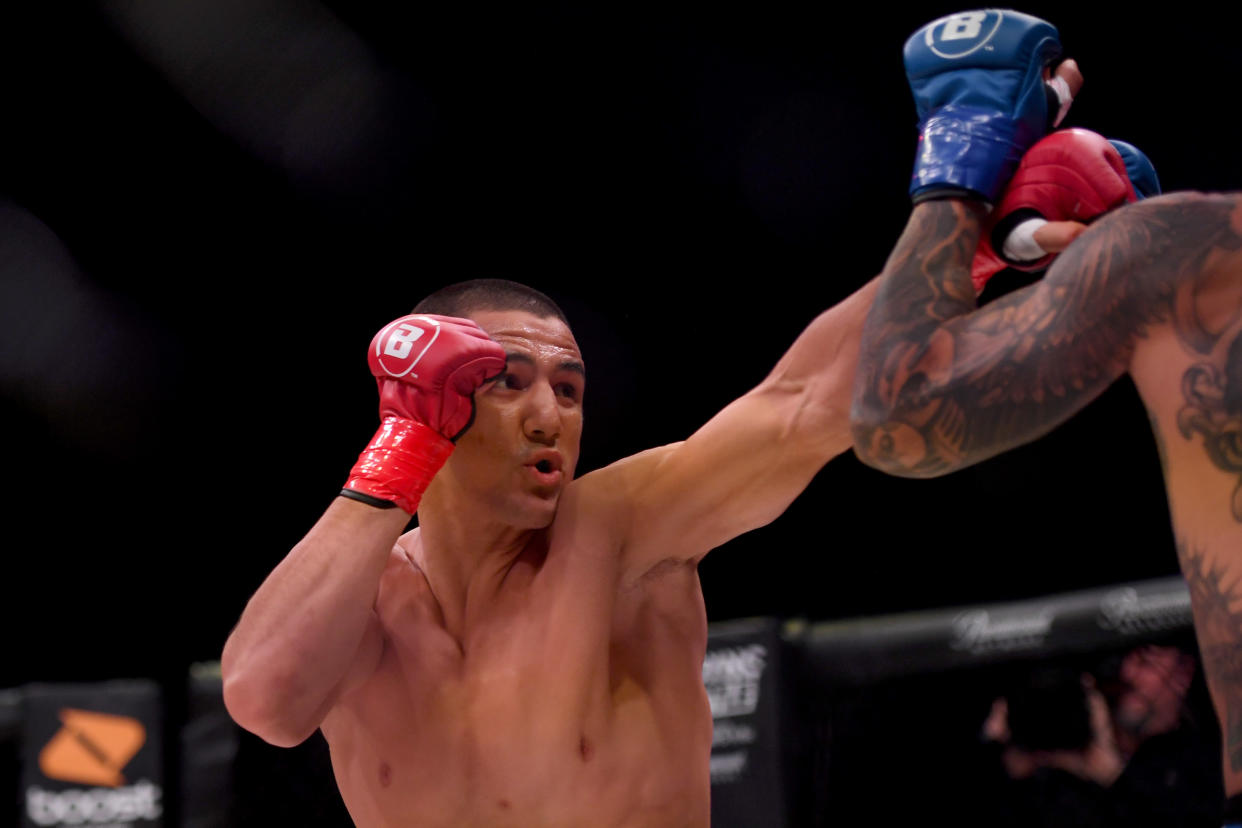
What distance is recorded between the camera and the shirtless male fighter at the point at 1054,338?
1.48m

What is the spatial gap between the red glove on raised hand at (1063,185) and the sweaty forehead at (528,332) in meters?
0.88

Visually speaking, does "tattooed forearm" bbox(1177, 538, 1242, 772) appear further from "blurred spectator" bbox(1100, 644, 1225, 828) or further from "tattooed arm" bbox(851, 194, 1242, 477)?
"blurred spectator" bbox(1100, 644, 1225, 828)

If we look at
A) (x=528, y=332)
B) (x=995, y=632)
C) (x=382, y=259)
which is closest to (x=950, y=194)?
(x=528, y=332)

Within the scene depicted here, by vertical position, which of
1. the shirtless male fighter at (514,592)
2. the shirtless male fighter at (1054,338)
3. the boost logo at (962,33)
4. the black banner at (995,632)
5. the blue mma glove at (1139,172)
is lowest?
the black banner at (995,632)

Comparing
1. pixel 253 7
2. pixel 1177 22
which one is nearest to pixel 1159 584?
pixel 1177 22

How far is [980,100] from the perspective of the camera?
6.07 feet

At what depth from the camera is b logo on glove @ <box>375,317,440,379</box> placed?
87.0 inches

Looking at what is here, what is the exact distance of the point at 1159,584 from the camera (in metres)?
3.91

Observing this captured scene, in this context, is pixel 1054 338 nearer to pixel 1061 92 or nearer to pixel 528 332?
pixel 1061 92

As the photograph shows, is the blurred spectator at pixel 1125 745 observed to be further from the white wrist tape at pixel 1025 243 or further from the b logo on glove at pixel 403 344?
the b logo on glove at pixel 403 344

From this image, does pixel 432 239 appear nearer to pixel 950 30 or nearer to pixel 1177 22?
pixel 1177 22

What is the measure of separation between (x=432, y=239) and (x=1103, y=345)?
5204 millimetres

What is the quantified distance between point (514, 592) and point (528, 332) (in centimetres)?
51

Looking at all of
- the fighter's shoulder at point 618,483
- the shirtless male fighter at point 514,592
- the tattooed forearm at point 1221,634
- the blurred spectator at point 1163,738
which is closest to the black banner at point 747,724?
the blurred spectator at point 1163,738
